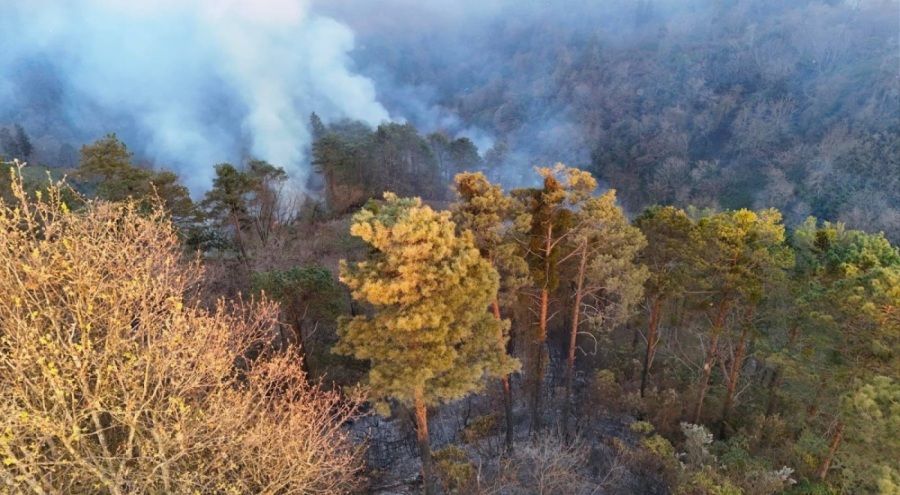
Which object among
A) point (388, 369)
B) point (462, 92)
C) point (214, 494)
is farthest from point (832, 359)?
point (462, 92)

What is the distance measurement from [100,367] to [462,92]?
8211cm

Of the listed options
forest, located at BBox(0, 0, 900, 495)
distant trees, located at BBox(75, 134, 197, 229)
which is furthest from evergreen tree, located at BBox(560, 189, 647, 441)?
distant trees, located at BBox(75, 134, 197, 229)

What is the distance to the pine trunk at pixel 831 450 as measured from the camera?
11.2m

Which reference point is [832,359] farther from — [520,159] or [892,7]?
[892,7]

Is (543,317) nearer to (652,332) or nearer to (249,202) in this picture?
A: (652,332)

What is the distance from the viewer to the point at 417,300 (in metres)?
9.91

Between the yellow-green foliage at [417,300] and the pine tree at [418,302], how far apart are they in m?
0.02

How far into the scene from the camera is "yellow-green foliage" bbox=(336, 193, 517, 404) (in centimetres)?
951

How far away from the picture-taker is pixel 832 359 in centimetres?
1061

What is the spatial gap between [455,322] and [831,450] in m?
9.62

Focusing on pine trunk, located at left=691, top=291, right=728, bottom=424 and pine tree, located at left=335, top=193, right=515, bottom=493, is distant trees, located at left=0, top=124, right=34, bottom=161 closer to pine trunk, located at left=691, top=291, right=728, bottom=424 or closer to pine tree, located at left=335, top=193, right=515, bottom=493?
pine tree, located at left=335, top=193, right=515, bottom=493

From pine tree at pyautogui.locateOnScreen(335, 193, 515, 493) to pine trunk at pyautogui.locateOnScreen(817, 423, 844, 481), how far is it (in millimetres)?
8376

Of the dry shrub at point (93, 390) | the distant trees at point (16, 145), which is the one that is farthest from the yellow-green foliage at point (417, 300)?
the distant trees at point (16, 145)

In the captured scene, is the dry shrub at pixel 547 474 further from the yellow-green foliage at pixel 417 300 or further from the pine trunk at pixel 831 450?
the pine trunk at pixel 831 450
